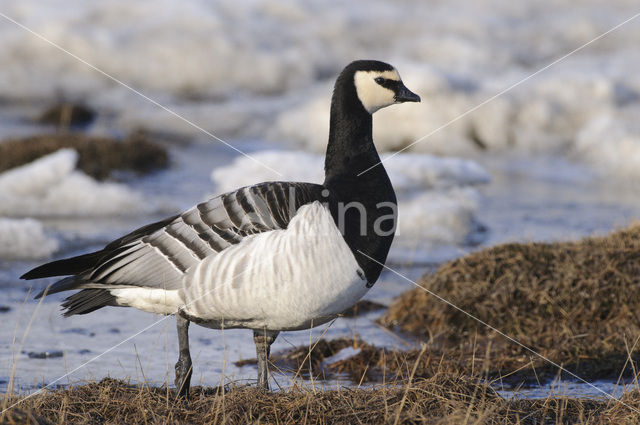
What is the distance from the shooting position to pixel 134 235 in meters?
6.27

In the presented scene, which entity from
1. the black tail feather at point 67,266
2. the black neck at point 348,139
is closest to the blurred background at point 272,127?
the black tail feather at point 67,266

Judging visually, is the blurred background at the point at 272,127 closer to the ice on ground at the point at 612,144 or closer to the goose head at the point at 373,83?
the ice on ground at the point at 612,144

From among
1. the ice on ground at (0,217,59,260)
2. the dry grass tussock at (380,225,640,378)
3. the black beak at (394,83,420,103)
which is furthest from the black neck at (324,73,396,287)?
the ice on ground at (0,217,59,260)

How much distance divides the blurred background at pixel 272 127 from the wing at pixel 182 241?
2.34 ft

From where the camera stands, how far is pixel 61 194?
12797 mm

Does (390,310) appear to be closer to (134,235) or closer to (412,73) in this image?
(134,235)

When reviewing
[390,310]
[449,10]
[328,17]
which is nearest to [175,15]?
[328,17]

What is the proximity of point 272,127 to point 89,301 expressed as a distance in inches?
571

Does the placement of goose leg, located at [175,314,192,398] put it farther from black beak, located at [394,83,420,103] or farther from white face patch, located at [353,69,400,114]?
black beak, located at [394,83,420,103]

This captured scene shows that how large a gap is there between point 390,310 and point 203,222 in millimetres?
3291

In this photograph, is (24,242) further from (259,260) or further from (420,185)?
(420,185)

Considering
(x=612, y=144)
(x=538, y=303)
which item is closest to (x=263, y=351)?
(x=538, y=303)

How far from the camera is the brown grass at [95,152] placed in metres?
14.8

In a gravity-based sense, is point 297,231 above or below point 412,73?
below
